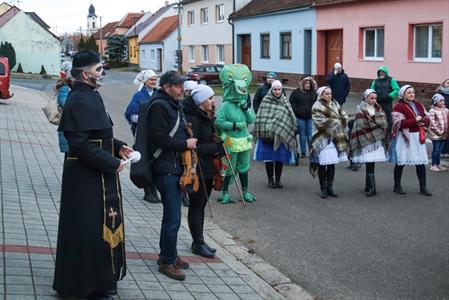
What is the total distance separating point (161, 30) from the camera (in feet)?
222

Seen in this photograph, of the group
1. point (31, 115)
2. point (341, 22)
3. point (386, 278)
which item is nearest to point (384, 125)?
point (386, 278)

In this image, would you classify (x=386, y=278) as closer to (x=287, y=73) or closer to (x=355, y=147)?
(x=355, y=147)

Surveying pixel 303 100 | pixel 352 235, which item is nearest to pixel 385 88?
pixel 303 100

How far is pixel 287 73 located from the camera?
35.8 meters

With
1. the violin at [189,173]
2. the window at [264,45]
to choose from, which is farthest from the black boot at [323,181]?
→ the window at [264,45]

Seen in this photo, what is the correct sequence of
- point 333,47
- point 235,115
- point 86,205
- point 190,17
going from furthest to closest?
point 190,17
point 333,47
point 235,115
point 86,205

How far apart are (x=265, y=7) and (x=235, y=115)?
30.7 meters

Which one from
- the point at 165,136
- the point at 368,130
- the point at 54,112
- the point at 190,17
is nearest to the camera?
the point at 165,136

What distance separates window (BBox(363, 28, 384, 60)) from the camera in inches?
1088

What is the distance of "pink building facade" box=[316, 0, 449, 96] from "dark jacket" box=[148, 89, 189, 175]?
19038 millimetres

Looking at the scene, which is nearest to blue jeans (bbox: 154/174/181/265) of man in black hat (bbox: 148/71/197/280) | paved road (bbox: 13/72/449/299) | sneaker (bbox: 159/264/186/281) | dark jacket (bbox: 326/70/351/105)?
man in black hat (bbox: 148/71/197/280)

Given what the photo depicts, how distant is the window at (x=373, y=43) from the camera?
90.6 feet

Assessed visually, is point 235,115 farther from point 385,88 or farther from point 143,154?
point 385,88

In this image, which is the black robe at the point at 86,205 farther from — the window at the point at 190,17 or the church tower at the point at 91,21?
the church tower at the point at 91,21
